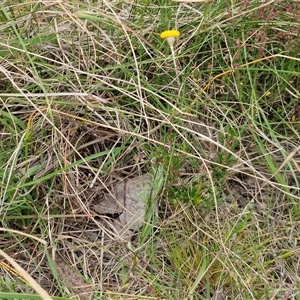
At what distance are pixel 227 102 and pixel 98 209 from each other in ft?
1.36

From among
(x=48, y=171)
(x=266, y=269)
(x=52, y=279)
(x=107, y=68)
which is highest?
(x=107, y=68)

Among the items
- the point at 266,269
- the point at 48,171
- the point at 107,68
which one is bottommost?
the point at 266,269

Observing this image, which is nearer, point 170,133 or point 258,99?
point 170,133

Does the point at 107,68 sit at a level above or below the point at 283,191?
above

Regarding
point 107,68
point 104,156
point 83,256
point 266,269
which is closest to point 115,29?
point 107,68

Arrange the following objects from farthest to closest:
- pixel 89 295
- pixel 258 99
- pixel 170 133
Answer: pixel 258 99
pixel 170 133
pixel 89 295

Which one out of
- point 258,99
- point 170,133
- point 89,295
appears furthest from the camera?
point 258,99

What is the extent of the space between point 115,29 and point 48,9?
0.19 m

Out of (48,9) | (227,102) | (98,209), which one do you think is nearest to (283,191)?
(227,102)

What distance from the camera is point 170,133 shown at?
3.90 feet

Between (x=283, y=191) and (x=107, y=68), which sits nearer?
(x=283, y=191)

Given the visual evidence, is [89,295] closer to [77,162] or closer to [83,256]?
[83,256]

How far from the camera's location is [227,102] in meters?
1.31

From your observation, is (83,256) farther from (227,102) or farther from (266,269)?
(227,102)
